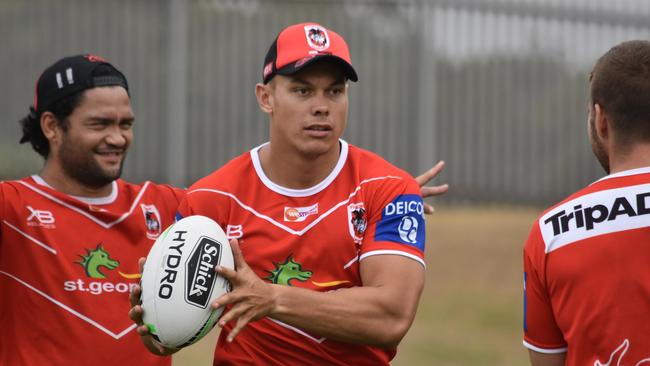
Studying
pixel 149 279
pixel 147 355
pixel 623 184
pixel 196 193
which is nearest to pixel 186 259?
pixel 149 279

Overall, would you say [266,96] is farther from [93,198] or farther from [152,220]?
[93,198]

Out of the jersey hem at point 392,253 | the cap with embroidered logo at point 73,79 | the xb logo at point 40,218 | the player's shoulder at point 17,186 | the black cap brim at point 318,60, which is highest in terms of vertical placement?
the black cap brim at point 318,60

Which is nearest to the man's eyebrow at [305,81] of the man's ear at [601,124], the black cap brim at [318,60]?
the black cap brim at [318,60]

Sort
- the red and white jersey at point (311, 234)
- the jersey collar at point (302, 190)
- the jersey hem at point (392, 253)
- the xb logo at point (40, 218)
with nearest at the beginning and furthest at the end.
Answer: the jersey hem at point (392, 253), the red and white jersey at point (311, 234), the jersey collar at point (302, 190), the xb logo at point (40, 218)

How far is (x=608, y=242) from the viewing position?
14.8ft

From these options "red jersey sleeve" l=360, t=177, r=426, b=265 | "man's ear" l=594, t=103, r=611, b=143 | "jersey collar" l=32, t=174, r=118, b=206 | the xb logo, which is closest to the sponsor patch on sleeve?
"red jersey sleeve" l=360, t=177, r=426, b=265

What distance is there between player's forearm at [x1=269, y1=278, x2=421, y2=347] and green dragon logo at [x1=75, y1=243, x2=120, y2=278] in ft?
5.04

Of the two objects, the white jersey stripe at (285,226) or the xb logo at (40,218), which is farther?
the xb logo at (40,218)

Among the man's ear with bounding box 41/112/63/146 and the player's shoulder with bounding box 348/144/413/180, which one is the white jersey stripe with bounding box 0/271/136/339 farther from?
the player's shoulder with bounding box 348/144/413/180

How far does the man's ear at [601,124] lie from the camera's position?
466 cm

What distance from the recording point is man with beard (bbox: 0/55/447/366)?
6164mm

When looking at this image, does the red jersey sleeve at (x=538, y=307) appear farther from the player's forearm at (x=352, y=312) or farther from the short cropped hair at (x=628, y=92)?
the player's forearm at (x=352, y=312)

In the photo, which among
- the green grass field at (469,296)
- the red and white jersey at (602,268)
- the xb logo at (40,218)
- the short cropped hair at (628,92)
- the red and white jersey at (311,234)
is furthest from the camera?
the green grass field at (469,296)

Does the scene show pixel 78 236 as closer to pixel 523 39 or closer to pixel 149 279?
pixel 149 279
